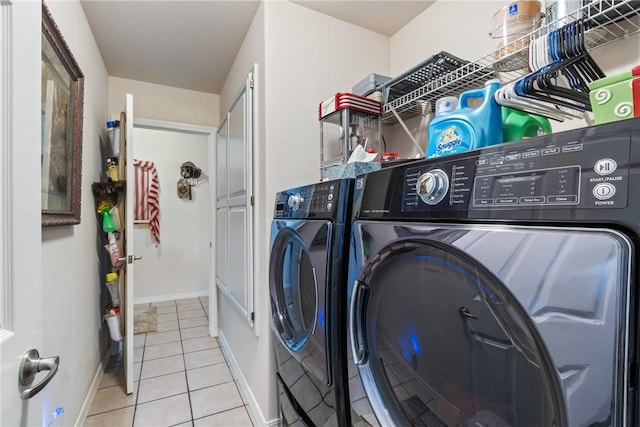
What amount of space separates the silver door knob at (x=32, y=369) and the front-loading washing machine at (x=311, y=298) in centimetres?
67

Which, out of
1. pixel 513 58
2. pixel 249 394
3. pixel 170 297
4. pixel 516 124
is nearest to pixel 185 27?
pixel 513 58

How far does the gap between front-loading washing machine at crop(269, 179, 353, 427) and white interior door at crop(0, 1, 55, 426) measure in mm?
715

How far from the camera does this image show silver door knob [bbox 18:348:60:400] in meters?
0.59

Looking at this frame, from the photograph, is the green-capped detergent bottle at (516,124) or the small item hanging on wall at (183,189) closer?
the green-capped detergent bottle at (516,124)

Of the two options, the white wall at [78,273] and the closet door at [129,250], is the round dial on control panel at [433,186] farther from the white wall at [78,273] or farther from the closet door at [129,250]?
the closet door at [129,250]

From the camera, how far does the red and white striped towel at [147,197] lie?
13.5 feet

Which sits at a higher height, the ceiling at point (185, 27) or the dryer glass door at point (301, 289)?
the ceiling at point (185, 27)

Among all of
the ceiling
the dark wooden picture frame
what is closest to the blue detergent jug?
the ceiling

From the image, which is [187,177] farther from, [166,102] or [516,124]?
[516,124]

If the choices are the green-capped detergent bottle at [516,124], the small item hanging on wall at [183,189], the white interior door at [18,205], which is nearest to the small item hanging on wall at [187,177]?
the small item hanging on wall at [183,189]

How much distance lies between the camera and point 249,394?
6.33 ft

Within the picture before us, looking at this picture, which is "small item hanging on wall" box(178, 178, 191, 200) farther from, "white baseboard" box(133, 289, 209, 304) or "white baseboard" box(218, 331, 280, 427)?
"white baseboard" box(218, 331, 280, 427)

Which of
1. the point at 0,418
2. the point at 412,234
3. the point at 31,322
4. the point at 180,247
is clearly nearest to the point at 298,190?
the point at 412,234

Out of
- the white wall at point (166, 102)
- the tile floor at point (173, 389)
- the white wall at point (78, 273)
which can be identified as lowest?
the tile floor at point (173, 389)
